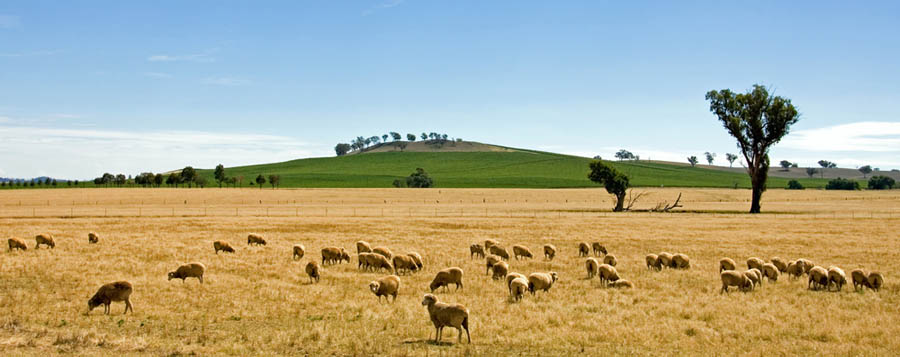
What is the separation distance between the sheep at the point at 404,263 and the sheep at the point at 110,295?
10.00 metres

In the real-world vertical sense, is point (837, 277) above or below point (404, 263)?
above

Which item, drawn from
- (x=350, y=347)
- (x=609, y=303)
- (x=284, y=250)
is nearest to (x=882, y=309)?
(x=609, y=303)

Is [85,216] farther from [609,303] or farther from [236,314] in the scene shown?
[609,303]

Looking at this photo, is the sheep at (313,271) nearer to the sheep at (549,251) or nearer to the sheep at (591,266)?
the sheep at (591,266)

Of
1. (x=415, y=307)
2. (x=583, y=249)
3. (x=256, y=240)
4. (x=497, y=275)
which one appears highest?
(x=583, y=249)

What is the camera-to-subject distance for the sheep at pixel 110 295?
16.9 metres

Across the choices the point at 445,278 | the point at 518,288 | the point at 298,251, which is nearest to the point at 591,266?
the point at 518,288

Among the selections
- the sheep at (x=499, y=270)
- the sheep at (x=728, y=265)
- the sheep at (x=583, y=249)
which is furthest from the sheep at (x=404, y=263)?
the sheep at (x=728, y=265)

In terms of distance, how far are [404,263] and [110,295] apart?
10.8 m

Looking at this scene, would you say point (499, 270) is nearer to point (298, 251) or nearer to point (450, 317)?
point (450, 317)

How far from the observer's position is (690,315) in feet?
55.1

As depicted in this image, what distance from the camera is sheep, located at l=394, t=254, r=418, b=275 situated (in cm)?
2434

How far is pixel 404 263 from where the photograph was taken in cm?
2447

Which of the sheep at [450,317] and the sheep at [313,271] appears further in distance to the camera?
the sheep at [313,271]
